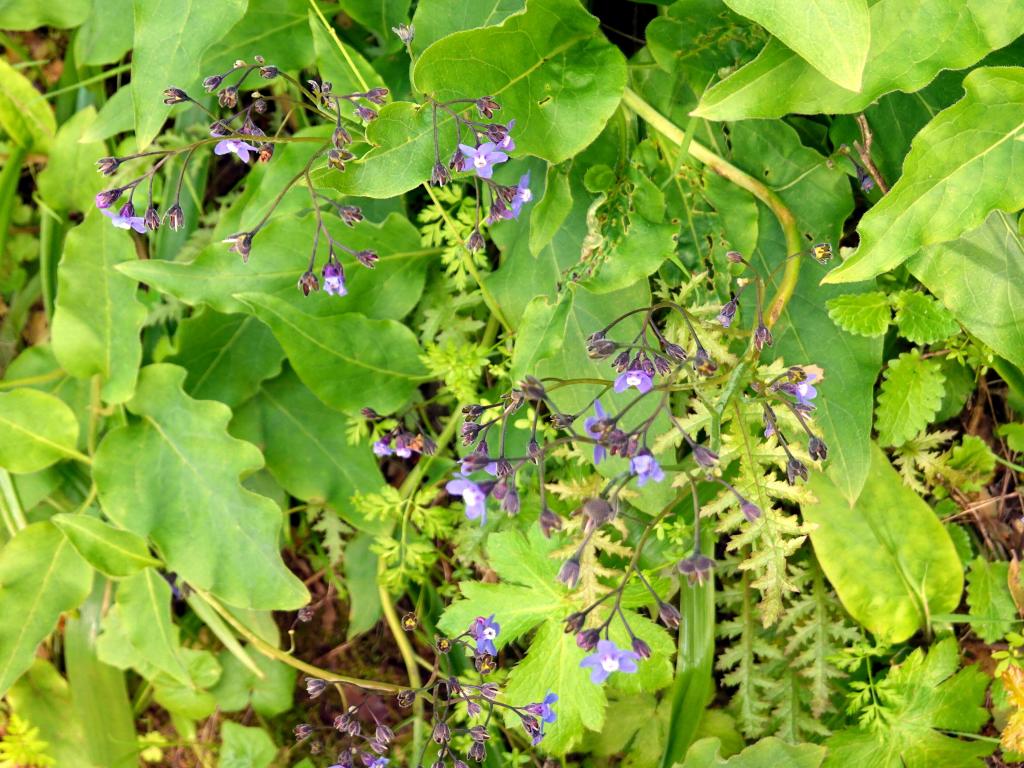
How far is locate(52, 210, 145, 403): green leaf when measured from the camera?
2.62 m

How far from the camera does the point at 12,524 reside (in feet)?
9.30

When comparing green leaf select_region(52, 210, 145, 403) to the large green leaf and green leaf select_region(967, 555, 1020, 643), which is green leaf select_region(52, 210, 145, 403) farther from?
green leaf select_region(967, 555, 1020, 643)

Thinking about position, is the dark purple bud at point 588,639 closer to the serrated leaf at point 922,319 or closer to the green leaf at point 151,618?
the serrated leaf at point 922,319

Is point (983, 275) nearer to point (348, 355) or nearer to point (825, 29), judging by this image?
point (825, 29)

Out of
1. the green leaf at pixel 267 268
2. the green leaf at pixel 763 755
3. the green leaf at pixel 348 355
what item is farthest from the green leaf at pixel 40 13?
the green leaf at pixel 763 755

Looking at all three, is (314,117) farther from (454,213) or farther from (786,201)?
(786,201)

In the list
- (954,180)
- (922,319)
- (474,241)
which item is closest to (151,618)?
(474,241)

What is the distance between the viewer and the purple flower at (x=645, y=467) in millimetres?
1664

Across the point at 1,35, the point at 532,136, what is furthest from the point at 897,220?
the point at 1,35

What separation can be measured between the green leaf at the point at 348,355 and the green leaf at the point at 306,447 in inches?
8.7

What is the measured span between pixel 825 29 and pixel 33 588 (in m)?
2.58

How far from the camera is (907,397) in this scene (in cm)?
230

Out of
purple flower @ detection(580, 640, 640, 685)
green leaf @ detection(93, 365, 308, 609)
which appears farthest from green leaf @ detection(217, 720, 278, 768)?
purple flower @ detection(580, 640, 640, 685)

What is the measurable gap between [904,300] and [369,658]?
199 cm
